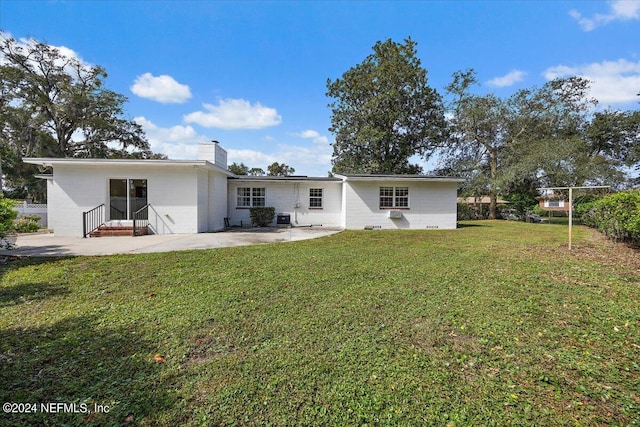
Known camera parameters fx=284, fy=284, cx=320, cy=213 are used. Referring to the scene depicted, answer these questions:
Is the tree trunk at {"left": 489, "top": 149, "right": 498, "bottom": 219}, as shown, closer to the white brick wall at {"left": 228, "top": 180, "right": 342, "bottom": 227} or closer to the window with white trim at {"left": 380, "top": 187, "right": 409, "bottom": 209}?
the window with white trim at {"left": 380, "top": 187, "right": 409, "bottom": 209}

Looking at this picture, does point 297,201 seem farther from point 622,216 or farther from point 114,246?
point 622,216

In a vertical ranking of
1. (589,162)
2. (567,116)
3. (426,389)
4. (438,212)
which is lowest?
(426,389)

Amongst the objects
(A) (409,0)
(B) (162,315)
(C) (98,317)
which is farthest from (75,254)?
(A) (409,0)

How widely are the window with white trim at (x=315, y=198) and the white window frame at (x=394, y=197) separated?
10.9ft

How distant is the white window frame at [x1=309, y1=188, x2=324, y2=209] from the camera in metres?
15.9

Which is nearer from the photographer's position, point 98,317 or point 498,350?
point 498,350

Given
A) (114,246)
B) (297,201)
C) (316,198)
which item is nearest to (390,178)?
(316,198)

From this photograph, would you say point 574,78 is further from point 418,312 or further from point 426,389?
point 426,389

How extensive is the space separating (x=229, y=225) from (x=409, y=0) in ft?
41.8

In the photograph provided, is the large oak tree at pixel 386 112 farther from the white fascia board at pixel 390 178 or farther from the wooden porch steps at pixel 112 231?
the wooden porch steps at pixel 112 231

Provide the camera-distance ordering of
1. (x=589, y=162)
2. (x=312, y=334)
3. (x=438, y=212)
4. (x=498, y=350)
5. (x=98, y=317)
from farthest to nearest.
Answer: (x=589, y=162) → (x=438, y=212) → (x=98, y=317) → (x=312, y=334) → (x=498, y=350)

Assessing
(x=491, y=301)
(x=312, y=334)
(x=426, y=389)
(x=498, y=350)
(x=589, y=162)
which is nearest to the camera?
Result: (x=426, y=389)

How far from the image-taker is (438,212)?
15203 millimetres

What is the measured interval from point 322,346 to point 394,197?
507 inches
